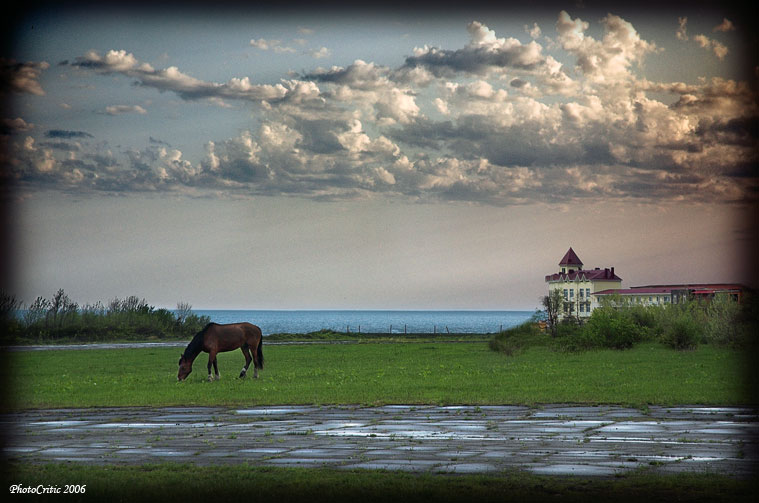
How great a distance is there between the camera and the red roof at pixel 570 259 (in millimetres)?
115750

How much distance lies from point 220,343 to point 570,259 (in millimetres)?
95314

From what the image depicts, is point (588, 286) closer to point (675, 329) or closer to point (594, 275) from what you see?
point (594, 275)

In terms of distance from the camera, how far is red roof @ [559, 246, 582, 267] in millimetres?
115750

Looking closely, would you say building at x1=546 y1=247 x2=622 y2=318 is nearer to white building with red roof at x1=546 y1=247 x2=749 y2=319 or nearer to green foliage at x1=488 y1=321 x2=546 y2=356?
A: white building with red roof at x1=546 y1=247 x2=749 y2=319

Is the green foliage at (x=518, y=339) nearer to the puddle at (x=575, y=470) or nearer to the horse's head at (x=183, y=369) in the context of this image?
the horse's head at (x=183, y=369)

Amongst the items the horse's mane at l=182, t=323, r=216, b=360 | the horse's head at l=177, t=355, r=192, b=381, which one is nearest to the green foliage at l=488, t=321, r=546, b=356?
the horse's mane at l=182, t=323, r=216, b=360

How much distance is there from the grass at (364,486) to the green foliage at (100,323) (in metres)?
53.1

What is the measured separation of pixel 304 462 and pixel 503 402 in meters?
8.91

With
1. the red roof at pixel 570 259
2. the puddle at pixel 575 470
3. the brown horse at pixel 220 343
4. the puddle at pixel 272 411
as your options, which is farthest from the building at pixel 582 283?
the puddle at pixel 575 470

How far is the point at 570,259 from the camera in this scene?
11619cm

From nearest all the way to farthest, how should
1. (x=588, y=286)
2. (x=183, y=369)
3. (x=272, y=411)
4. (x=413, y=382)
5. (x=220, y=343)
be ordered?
(x=272, y=411) → (x=413, y=382) → (x=183, y=369) → (x=220, y=343) → (x=588, y=286)

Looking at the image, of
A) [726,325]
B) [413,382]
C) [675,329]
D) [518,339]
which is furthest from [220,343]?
[726,325]

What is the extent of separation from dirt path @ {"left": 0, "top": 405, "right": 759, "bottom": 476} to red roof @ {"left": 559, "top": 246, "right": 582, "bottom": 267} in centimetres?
10027

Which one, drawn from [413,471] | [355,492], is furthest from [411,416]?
[355,492]
